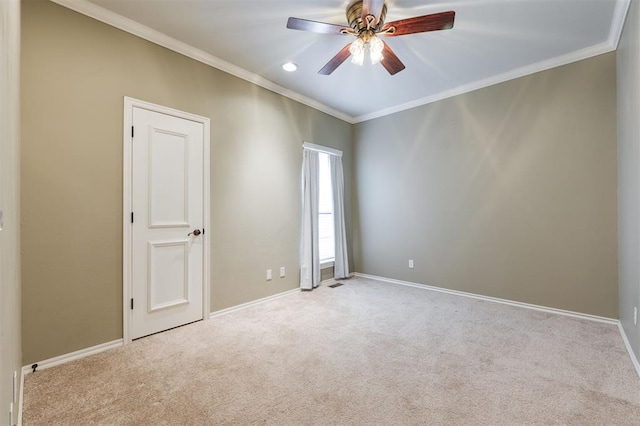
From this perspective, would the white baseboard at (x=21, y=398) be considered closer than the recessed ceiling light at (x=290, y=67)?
Yes

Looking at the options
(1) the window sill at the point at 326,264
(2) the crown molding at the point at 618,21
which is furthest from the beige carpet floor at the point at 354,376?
(2) the crown molding at the point at 618,21

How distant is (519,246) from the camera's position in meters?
3.49

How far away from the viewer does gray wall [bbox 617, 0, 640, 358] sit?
2109mm

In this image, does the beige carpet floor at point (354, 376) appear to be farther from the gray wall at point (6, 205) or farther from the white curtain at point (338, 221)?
the white curtain at point (338, 221)

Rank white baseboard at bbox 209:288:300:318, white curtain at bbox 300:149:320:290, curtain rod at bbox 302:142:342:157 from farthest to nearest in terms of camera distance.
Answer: curtain rod at bbox 302:142:342:157, white curtain at bbox 300:149:320:290, white baseboard at bbox 209:288:300:318

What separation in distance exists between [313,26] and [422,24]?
805mm

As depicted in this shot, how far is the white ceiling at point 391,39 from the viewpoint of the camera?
240cm

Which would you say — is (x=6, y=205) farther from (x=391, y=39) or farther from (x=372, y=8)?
(x=391, y=39)

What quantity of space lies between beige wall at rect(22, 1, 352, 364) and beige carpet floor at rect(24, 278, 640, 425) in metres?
0.40

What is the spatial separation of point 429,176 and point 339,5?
258 centimetres

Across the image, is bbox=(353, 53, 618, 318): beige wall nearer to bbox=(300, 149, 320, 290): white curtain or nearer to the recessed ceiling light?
bbox=(300, 149, 320, 290): white curtain

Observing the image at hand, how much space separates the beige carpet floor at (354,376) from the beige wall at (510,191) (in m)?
0.64

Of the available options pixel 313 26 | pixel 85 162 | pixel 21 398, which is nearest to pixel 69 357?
pixel 21 398

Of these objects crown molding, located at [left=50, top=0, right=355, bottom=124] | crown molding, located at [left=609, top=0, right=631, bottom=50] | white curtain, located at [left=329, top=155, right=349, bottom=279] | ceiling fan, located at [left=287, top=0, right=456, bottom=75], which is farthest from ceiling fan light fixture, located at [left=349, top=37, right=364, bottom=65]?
white curtain, located at [left=329, top=155, right=349, bottom=279]
